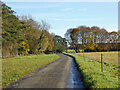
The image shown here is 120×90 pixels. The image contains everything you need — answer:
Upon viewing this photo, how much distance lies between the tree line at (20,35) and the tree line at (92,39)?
45.9ft

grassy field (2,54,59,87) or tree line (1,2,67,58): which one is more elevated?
tree line (1,2,67,58)

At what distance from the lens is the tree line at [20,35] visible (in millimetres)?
41444

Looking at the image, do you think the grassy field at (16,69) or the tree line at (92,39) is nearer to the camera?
the grassy field at (16,69)

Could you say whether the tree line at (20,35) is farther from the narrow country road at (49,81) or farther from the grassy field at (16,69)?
the narrow country road at (49,81)

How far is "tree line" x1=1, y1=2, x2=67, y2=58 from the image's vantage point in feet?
136

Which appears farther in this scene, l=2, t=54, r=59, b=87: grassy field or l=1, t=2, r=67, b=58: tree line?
l=1, t=2, r=67, b=58: tree line

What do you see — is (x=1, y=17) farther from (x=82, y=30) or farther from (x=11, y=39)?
(x=82, y=30)

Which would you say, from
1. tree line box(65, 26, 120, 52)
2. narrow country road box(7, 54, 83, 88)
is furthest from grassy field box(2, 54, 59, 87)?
tree line box(65, 26, 120, 52)

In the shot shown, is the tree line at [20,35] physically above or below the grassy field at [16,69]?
above

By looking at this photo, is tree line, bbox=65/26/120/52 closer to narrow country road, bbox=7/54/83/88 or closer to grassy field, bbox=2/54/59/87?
grassy field, bbox=2/54/59/87

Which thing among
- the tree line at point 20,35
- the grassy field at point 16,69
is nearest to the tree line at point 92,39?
the tree line at point 20,35

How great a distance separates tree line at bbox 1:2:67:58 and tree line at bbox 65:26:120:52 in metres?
14.0

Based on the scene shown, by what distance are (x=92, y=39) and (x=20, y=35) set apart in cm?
3612

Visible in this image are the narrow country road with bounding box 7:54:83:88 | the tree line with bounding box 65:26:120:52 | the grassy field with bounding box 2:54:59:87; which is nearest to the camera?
the narrow country road with bounding box 7:54:83:88
